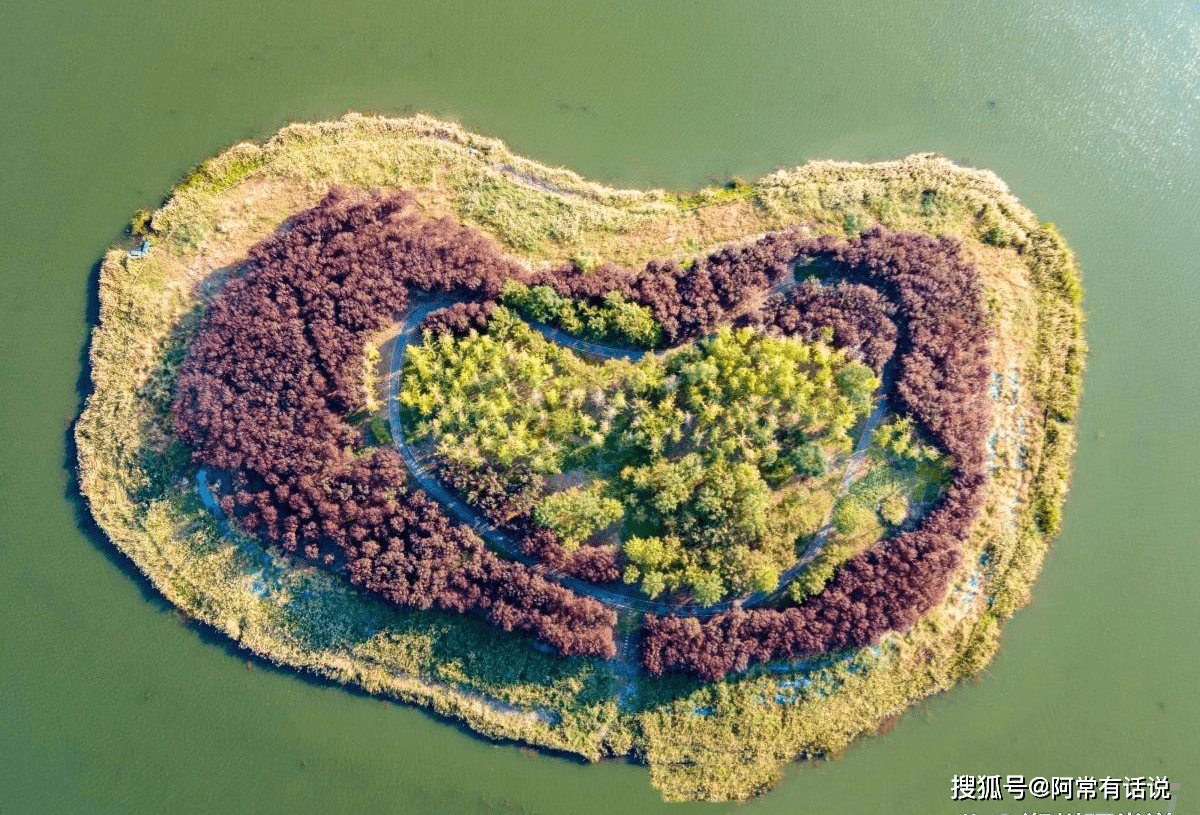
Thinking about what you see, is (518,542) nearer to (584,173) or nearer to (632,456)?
(632,456)

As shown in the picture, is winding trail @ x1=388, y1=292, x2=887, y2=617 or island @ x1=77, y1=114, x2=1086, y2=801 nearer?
island @ x1=77, y1=114, x2=1086, y2=801

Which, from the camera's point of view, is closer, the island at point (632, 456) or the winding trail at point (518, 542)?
the island at point (632, 456)
